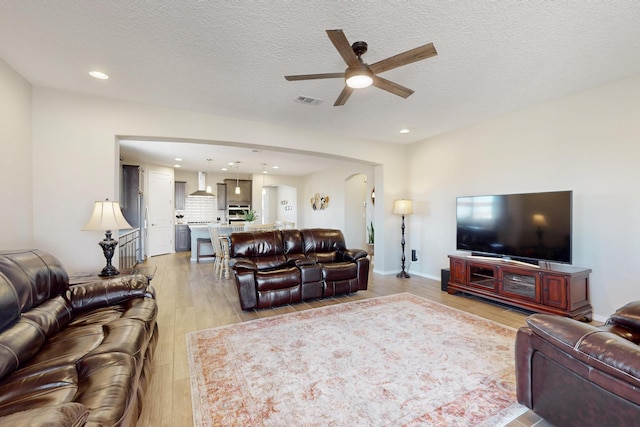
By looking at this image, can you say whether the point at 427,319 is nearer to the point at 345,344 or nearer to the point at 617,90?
the point at 345,344

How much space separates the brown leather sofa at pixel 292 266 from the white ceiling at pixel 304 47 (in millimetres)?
2001

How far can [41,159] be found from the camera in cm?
321

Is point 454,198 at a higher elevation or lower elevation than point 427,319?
higher

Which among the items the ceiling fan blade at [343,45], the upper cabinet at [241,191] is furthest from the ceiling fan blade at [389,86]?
the upper cabinet at [241,191]

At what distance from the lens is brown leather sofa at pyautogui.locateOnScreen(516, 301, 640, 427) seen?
1.22 meters

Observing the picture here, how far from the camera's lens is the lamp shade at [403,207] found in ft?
17.8

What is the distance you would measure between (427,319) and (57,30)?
445 centimetres

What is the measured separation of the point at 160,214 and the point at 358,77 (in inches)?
308

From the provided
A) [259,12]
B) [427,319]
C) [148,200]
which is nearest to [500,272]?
[427,319]

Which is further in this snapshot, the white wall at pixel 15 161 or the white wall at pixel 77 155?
the white wall at pixel 77 155

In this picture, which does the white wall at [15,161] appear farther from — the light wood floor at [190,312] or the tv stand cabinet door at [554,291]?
the tv stand cabinet door at [554,291]

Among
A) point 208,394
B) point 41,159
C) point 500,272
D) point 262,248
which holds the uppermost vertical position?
point 41,159

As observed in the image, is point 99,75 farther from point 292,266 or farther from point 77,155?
point 292,266

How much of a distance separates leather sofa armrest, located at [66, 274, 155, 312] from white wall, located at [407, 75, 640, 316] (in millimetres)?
4818
